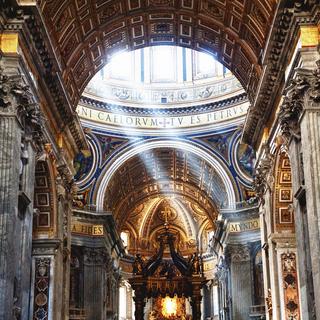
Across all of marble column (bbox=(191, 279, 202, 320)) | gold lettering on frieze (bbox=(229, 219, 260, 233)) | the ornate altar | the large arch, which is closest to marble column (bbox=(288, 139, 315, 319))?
gold lettering on frieze (bbox=(229, 219, 260, 233))

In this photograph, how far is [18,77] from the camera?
13109 millimetres

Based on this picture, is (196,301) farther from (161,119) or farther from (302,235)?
(302,235)

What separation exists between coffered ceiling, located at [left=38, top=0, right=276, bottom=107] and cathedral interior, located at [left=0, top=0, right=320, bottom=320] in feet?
0.18

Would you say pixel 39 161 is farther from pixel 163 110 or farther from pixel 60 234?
pixel 163 110

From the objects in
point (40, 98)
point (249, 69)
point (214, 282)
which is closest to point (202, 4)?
point (249, 69)

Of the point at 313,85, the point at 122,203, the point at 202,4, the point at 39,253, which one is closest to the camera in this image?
the point at 313,85

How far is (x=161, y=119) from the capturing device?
32375 mm

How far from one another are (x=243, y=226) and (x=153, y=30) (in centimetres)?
1205

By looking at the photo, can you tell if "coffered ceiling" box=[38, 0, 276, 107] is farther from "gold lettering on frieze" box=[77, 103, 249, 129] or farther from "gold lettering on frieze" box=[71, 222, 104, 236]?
"gold lettering on frieze" box=[71, 222, 104, 236]

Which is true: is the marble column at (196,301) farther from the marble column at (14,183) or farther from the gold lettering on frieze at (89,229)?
the marble column at (14,183)

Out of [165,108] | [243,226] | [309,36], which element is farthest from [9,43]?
[165,108]

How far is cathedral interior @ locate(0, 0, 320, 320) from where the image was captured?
43.9 ft

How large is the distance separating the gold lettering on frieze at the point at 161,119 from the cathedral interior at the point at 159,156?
0.21 ft

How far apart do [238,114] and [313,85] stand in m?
17.7
